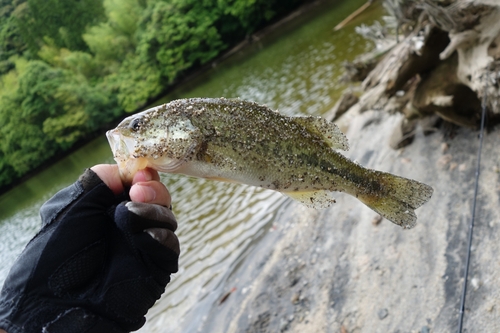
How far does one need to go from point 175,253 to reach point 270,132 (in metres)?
1.16

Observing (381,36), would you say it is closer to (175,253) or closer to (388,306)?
(388,306)

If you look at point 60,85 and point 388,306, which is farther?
point 60,85

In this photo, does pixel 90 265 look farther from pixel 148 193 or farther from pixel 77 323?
pixel 148 193

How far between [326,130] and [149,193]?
1.50 m

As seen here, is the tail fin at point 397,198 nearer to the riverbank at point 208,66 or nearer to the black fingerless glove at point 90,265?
the black fingerless glove at point 90,265

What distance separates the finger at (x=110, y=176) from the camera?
8.86 feet

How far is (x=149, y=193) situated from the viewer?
8.50ft

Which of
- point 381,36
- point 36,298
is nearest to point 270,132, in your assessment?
point 36,298

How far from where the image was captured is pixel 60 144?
48.5 meters

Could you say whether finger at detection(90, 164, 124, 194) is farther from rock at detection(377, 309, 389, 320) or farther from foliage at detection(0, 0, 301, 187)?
foliage at detection(0, 0, 301, 187)

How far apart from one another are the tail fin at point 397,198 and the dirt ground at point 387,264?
6.96ft

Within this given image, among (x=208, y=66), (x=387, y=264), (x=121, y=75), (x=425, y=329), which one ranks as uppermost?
(x=425, y=329)

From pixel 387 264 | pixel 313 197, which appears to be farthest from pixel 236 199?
pixel 313 197

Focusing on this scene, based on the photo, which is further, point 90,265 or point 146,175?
point 146,175
